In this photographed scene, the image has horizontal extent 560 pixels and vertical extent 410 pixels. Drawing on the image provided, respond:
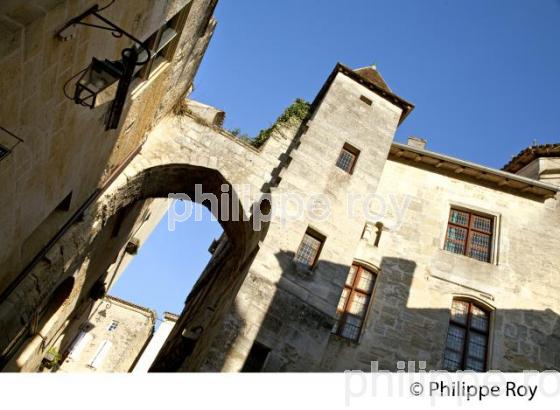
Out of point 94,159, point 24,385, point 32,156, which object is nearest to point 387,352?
point 94,159

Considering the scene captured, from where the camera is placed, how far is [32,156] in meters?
4.33

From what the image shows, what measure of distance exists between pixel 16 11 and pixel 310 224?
6368mm

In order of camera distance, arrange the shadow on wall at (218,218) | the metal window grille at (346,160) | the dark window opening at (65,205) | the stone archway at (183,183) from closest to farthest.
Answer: the dark window opening at (65,205) < the stone archway at (183,183) < the shadow on wall at (218,218) < the metal window grille at (346,160)

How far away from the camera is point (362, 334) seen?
8867 mm

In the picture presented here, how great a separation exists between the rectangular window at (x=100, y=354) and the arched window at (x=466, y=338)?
22.9 m

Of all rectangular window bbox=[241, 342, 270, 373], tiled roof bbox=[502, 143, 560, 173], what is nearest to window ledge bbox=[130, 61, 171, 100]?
rectangular window bbox=[241, 342, 270, 373]

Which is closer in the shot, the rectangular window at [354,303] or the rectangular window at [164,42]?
the rectangular window at [164,42]

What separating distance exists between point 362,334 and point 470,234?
434cm

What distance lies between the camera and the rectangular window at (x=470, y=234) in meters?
10.6

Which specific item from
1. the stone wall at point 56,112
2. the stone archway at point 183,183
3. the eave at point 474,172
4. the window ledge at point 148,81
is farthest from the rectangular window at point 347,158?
the window ledge at point 148,81

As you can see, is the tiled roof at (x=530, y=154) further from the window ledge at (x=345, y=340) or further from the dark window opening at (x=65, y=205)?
the dark window opening at (x=65, y=205)

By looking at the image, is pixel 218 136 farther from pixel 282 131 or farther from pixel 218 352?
pixel 218 352

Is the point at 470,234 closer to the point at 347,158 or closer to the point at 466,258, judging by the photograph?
the point at 466,258

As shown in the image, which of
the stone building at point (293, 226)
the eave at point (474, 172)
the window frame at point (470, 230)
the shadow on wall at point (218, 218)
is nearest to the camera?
the stone building at point (293, 226)
